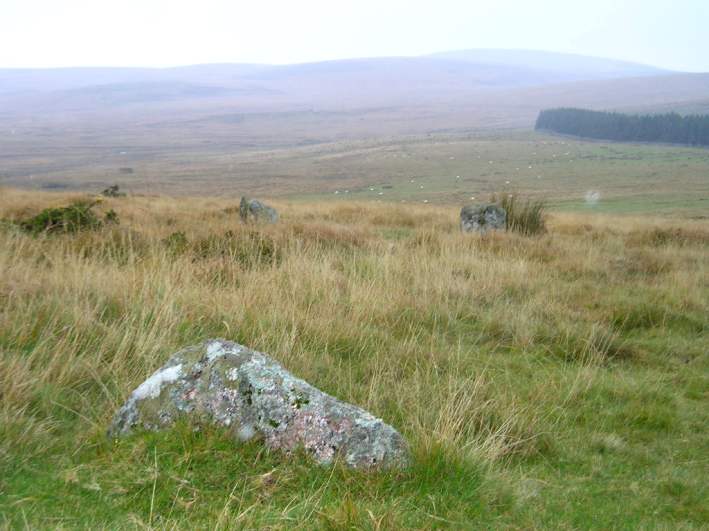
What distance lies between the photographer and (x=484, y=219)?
13484mm

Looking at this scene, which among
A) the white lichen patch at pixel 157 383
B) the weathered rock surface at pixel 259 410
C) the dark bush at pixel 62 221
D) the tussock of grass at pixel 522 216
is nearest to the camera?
the weathered rock surface at pixel 259 410

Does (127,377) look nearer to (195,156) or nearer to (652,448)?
(652,448)

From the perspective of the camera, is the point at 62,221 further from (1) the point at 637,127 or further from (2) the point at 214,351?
(1) the point at 637,127

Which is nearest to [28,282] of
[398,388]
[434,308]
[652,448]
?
[398,388]

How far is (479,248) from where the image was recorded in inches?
433

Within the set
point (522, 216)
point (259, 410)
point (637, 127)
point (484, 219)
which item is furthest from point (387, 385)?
point (637, 127)

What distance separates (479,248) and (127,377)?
781 cm

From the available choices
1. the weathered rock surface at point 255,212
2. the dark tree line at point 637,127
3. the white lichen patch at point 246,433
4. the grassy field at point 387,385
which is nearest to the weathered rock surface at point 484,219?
the grassy field at point 387,385

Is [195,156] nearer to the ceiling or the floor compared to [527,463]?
nearer to the floor

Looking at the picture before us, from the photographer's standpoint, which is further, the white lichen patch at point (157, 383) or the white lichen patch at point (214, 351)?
the white lichen patch at point (214, 351)

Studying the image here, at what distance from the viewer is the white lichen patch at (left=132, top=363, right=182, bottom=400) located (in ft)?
11.1

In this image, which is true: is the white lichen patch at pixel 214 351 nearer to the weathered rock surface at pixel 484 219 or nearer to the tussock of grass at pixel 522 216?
the weathered rock surface at pixel 484 219

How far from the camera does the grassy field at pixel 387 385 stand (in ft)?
9.32

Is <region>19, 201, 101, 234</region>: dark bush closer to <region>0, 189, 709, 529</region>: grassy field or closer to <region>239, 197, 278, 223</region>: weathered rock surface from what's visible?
<region>0, 189, 709, 529</region>: grassy field
